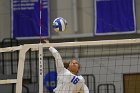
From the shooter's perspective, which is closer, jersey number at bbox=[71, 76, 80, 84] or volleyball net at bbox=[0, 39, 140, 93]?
jersey number at bbox=[71, 76, 80, 84]

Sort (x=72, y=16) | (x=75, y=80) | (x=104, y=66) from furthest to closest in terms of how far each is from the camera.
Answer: (x=72, y=16)
(x=104, y=66)
(x=75, y=80)

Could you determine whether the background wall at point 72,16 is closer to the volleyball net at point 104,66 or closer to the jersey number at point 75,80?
the volleyball net at point 104,66

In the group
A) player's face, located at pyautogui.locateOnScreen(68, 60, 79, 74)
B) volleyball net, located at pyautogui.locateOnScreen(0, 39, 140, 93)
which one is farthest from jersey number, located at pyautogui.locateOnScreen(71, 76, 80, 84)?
volleyball net, located at pyautogui.locateOnScreen(0, 39, 140, 93)

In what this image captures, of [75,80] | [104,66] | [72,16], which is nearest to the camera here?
[75,80]

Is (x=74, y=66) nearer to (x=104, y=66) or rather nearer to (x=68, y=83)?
(x=68, y=83)

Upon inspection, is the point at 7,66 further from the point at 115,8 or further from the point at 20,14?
the point at 115,8

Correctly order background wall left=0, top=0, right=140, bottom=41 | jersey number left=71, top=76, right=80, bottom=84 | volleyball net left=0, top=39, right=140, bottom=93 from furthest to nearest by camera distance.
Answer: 1. background wall left=0, top=0, right=140, bottom=41
2. volleyball net left=0, top=39, right=140, bottom=93
3. jersey number left=71, top=76, right=80, bottom=84

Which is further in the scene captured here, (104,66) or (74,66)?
(104,66)

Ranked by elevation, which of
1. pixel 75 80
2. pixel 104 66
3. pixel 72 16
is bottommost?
pixel 104 66

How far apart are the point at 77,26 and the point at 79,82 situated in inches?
183

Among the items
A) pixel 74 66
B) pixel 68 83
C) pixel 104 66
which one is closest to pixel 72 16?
pixel 104 66

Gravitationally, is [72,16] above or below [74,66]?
above

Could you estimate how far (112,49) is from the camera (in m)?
10.0

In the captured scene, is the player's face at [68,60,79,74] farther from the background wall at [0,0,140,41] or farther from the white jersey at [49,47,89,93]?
the background wall at [0,0,140,41]
